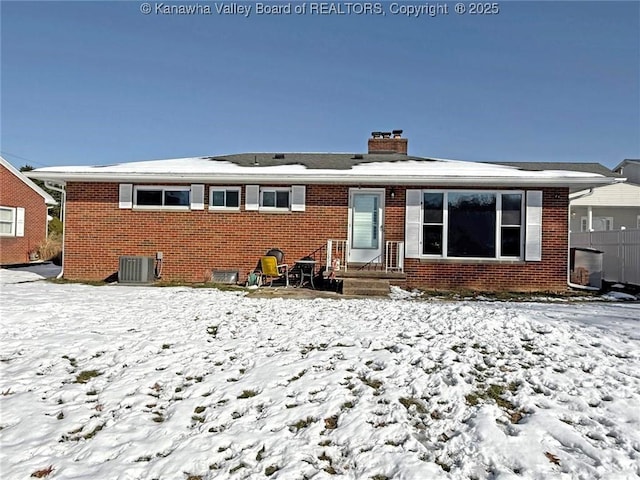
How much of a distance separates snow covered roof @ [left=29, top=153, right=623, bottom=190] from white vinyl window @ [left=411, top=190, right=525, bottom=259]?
39 cm

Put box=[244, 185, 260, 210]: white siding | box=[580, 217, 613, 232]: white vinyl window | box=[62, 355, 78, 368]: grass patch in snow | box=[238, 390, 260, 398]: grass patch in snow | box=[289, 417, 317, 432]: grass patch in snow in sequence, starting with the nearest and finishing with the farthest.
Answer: box=[289, 417, 317, 432]: grass patch in snow
box=[238, 390, 260, 398]: grass patch in snow
box=[62, 355, 78, 368]: grass patch in snow
box=[244, 185, 260, 210]: white siding
box=[580, 217, 613, 232]: white vinyl window

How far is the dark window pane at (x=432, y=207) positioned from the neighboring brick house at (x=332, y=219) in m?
0.02

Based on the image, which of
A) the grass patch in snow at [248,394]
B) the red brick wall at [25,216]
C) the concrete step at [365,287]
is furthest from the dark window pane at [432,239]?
the red brick wall at [25,216]

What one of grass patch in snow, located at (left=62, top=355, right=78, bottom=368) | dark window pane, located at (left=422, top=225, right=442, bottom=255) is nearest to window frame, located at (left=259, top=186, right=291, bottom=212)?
→ dark window pane, located at (left=422, top=225, right=442, bottom=255)

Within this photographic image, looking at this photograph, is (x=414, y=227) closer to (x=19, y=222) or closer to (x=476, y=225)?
(x=476, y=225)

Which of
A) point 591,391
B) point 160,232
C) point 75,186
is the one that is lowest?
point 591,391

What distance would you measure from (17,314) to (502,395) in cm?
670

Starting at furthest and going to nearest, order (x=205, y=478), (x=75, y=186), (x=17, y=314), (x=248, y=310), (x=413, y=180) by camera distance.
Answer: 1. (x=75, y=186)
2. (x=413, y=180)
3. (x=248, y=310)
4. (x=17, y=314)
5. (x=205, y=478)

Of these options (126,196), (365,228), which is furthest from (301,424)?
(126,196)

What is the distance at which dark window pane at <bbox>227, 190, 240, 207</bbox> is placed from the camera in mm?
11562

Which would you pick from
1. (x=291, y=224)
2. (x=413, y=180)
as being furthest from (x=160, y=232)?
(x=413, y=180)

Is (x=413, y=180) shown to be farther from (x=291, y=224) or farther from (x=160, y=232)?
(x=160, y=232)

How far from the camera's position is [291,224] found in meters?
11.4

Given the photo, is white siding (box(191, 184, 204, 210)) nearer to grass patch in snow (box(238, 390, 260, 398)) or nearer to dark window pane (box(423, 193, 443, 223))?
dark window pane (box(423, 193, 443, 223))
